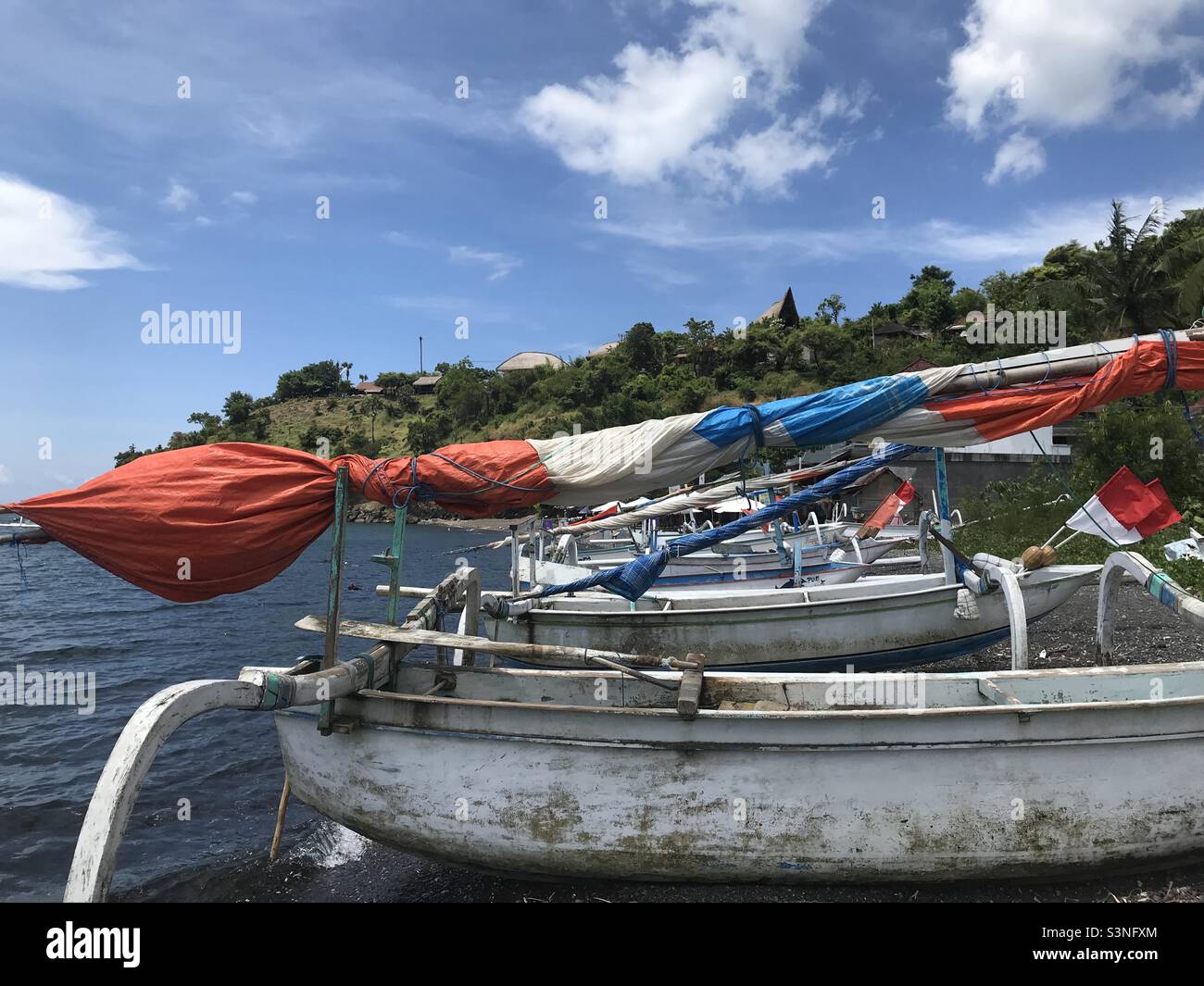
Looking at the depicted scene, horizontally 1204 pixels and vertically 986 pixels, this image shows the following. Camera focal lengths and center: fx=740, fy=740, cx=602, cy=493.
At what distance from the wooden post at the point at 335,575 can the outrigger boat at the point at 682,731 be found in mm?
29

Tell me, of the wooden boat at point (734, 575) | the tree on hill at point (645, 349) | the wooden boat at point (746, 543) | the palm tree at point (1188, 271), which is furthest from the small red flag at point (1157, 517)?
the tree on hill at point (645, 349)

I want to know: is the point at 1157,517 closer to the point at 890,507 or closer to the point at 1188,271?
the point at 890,507

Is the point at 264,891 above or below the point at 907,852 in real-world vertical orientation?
below

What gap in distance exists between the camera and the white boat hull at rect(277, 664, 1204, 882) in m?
5.62

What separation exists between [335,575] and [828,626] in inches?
319

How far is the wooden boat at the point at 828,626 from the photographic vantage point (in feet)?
36.4

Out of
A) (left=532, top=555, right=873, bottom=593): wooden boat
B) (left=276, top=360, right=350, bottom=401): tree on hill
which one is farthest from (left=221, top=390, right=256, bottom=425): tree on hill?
(left=532, top=555, right=873, bottom=593): wooden boat

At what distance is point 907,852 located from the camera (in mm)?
Result: 5746

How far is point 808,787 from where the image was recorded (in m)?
5.66

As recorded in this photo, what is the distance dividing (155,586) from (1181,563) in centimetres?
1861

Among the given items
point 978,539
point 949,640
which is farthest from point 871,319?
point 949,640

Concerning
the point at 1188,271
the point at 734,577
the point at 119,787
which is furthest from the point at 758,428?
the point at 1188,271
